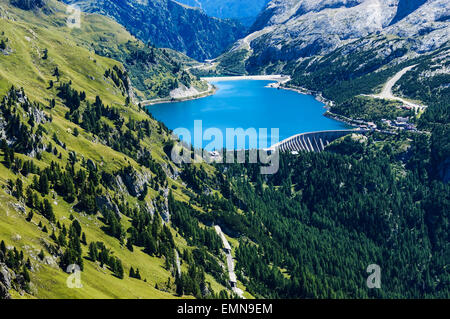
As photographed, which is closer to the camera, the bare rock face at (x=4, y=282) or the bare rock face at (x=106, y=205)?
the bare rock face at (x=4, y=282)

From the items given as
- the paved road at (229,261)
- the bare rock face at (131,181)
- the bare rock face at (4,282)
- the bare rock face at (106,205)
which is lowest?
the bare rock face at (4,282)

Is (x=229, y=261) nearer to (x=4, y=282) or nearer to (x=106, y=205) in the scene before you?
(x=106, y=205)

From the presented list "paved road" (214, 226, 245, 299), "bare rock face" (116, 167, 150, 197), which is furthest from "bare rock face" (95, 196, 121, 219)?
"paved road" (214, 226, 245, 299)

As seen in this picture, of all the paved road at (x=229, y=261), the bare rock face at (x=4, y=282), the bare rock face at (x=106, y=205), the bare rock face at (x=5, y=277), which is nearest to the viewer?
the bare rock face at (x=4, y=282)

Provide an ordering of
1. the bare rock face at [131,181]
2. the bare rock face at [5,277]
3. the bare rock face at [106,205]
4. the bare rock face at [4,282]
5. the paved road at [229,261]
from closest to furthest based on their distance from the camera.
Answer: the bare rock face at [4,282], the bare rock face at [5,277], the bare rock face at [106,205], the paved road at [229,261], the bare rock face at [131,181]

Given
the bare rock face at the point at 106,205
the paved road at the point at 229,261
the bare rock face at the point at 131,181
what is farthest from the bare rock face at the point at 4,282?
the bare rock face at the point at 131,181

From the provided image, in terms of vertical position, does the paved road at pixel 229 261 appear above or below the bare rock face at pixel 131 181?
below

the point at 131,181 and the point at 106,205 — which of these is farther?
the point at 131,181

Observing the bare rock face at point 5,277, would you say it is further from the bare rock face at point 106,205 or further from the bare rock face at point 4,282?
the bare rock face at point 106,205

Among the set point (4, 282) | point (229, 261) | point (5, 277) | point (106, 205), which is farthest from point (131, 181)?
point (4, 282)

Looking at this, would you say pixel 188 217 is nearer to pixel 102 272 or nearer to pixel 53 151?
pixel 53 151

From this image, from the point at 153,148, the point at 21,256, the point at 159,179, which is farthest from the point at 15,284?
the point at 153,148
